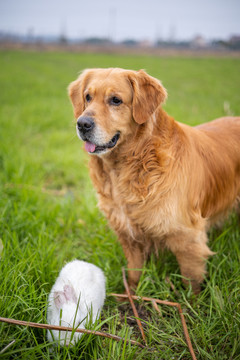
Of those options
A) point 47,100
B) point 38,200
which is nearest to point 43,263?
point 38,200

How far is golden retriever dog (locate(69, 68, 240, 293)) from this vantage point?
1.88 m

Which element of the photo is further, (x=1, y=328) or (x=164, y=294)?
(x=164, y=294)

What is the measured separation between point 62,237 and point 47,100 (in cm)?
601

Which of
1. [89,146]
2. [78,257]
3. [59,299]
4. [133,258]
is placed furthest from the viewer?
[78,257]

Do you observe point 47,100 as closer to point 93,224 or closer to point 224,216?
point 93,224

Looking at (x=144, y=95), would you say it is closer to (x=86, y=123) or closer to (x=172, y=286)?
(x=86, y=123)

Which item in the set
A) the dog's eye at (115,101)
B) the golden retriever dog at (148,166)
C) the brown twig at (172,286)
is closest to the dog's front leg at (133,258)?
the golden retriever dog at (148,166)

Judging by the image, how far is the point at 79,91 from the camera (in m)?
2.24

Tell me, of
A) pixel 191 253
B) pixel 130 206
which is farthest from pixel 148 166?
pixel 191 253

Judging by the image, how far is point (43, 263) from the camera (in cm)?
204

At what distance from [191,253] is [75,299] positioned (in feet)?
2.94

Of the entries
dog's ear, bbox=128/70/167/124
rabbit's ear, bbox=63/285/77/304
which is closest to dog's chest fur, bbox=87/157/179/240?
dog's ear, bbox=128/70/167/124

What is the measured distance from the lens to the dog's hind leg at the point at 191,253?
196cm

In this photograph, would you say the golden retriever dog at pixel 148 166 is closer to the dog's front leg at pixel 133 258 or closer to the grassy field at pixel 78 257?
the dog's front leg at pixel 133 258
